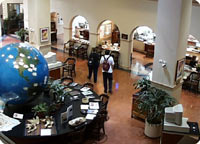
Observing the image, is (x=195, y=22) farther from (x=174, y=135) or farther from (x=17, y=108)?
(x=17, y=108)

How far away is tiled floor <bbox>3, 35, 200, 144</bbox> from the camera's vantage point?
376 inches

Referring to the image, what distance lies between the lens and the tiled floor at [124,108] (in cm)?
956

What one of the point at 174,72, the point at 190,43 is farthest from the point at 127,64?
the point at 174,72

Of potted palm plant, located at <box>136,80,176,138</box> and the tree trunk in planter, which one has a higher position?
potted palm plant, located at <box>136,80,176,138</box>

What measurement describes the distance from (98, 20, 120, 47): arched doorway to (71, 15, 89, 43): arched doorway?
4.45 ft

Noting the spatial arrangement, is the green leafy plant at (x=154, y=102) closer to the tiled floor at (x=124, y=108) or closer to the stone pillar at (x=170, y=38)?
the stone pillar at (x=170, y=38)

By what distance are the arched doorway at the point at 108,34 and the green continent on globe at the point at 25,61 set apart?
33.3 feet

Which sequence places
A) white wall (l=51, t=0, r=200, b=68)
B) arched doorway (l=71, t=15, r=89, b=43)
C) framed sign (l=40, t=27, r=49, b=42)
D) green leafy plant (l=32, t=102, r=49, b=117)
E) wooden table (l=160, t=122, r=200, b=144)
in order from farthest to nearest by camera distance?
arched doorway (l=71, t=15, r=89, b=43) < white wall (l=51, t=0, r=200, b=68) < framed sign (l=40, t=27, r=49, b=42) < green leafy plant (l=32, t=102, r=49, b=117) < wooden table (l=160, t=122, r=200, b=144)

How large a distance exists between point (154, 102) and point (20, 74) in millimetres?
4217

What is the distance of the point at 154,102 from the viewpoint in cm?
928

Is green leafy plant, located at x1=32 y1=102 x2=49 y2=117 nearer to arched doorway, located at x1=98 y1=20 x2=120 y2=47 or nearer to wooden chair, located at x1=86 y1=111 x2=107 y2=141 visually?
wooden chair, located at x1=86 y1=111 x2=107 y2=141

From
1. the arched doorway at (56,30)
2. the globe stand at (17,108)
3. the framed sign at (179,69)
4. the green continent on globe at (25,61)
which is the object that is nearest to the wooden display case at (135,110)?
the framed sign at (179,69)

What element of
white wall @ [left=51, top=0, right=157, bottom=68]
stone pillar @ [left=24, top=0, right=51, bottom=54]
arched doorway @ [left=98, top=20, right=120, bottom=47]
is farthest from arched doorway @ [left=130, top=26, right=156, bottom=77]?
stone pillar @ [left=24, top=0, right=51, bottom=54]

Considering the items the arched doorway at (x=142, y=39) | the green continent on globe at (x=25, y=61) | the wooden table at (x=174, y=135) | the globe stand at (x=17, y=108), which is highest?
the green continent on globe at (x=25, y=61)
